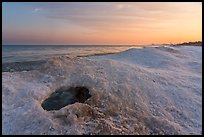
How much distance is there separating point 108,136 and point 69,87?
4.83 m

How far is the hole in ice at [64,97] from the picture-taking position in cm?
→ 1280

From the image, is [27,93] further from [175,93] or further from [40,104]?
[175,93]

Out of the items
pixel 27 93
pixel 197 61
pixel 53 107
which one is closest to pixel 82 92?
pixel 53 107

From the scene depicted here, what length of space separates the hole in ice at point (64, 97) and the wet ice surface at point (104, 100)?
0.25 meters

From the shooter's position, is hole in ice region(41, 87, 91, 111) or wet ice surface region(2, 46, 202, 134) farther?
hole in ice region(41, 87, 91, 111)

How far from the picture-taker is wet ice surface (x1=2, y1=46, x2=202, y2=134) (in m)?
10.9

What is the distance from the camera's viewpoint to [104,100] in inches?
516

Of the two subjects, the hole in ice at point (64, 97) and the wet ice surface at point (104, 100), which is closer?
the wet ice surface at point (104, 100)

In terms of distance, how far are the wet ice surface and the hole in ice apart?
247 millimetres

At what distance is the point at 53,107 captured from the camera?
12695mm

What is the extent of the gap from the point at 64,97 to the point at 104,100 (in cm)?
207

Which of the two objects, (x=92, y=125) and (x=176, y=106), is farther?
(x=176, y=106)

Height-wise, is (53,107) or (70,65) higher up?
(70,65)

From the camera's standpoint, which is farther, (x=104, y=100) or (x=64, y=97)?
(x=64, y=97)
